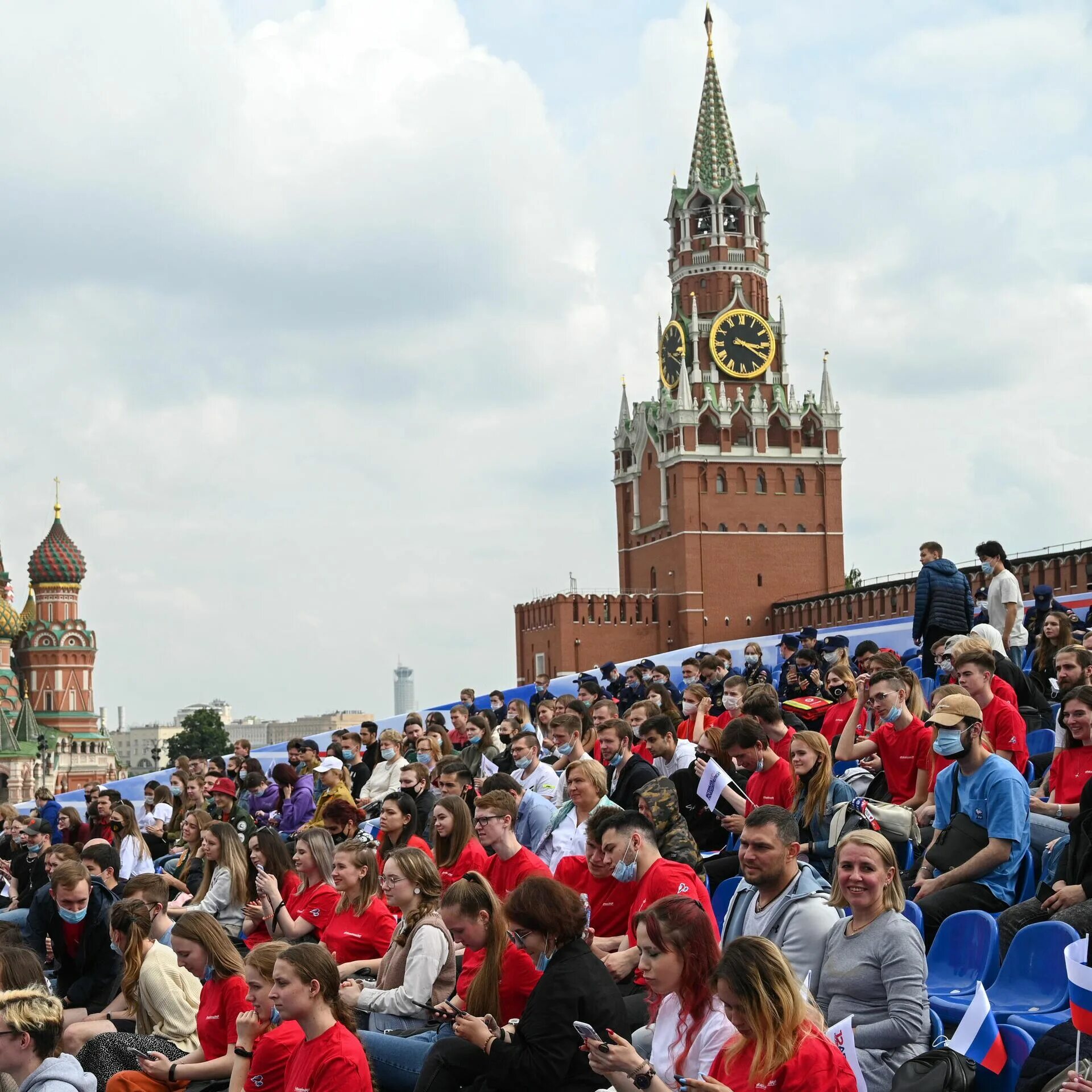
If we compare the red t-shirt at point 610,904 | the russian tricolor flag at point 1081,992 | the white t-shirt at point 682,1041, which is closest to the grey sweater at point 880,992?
the white t-shirt at point 682,1041

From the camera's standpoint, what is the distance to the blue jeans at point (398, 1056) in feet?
21.0

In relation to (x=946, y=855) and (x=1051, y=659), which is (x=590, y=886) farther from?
(x=1051, y=659)

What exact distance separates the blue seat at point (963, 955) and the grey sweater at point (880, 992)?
97cm

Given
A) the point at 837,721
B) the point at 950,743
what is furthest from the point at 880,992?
the point at 837,721

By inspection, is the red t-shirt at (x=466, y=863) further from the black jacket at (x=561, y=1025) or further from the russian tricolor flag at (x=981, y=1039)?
the russian tricolor flag at (x=981, y=1039)

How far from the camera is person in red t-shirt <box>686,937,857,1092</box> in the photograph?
4145 millimetres

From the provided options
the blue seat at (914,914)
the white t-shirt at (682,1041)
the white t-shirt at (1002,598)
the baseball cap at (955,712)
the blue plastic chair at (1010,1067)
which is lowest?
the blue plastic chair at (1010,1067)

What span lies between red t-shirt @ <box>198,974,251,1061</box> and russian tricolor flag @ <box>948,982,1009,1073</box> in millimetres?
2984

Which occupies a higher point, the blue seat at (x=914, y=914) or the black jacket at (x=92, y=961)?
the blue seat at (x=914, y=914)

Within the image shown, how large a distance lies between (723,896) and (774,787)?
839mm

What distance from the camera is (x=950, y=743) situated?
23.0ft

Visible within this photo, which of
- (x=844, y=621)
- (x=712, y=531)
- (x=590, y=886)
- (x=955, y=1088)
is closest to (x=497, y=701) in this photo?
(x=590, y=886)

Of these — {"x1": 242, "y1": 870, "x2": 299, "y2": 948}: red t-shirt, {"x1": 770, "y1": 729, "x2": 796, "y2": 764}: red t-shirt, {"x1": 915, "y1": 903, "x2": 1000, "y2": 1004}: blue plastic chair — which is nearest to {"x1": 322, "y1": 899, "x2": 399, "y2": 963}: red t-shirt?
{"x1": 242, "y1": 870, "x2": 299, "y2": 948}: red t-shirt

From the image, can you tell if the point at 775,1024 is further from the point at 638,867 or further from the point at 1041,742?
the point at 1041,742
